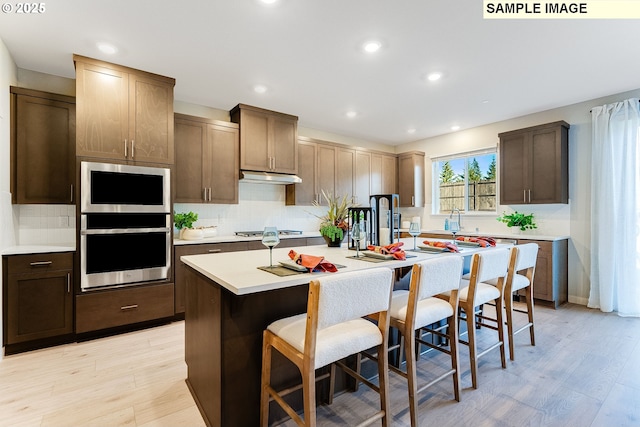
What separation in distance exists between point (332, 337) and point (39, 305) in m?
2.89

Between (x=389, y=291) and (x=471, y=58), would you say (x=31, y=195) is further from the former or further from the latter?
(x=471, y=58)

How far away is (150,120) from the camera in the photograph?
10.3ft

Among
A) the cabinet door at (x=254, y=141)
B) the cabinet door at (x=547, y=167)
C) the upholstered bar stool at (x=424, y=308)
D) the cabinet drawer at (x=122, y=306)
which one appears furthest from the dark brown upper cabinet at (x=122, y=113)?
the cabinet door at (x=547, y=167)

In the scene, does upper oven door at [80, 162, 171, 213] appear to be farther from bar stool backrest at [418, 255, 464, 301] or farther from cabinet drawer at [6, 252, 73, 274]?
bar stool backrest at [418, 255, 464, 301]

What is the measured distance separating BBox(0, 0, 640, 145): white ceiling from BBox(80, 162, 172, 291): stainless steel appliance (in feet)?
3.65

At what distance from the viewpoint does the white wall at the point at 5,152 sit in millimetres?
2568

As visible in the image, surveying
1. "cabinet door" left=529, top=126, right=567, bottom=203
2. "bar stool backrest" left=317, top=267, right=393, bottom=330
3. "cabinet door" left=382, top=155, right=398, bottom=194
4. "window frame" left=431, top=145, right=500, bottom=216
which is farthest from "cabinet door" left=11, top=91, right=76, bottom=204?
"cabinet door" left=529, top=126, right=567, bottom=203

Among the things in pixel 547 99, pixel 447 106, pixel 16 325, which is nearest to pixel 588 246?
pixel 547 99

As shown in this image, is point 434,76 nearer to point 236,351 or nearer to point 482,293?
point 482,293

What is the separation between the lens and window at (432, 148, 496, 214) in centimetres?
504

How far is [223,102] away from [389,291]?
3.53 m

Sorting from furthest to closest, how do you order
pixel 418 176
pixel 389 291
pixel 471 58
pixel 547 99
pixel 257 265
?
pixel 418 176 → pixel 547 99 → pixel 471 58 → pixel 257 265 → pixel 389 291

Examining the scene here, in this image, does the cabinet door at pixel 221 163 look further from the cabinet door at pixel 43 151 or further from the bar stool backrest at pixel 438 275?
the bar stool backrest at pixel 438 275

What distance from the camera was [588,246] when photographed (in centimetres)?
396
